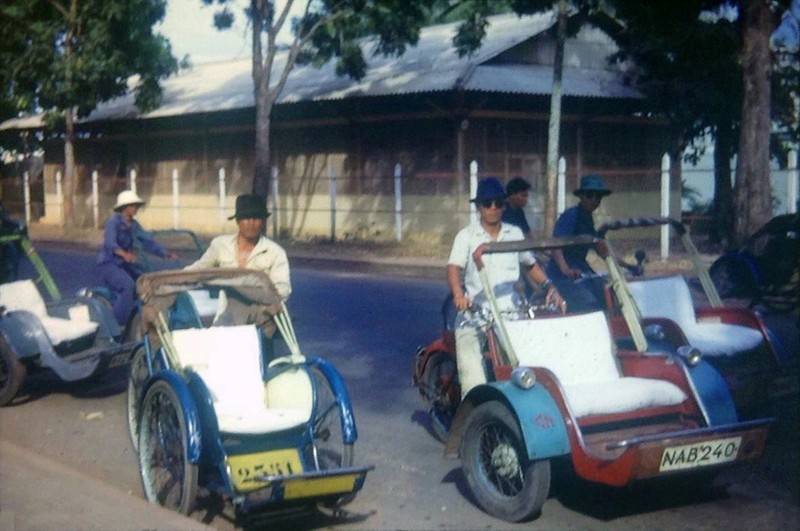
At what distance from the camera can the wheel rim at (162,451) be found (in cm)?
541

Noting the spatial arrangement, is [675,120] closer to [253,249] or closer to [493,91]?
[493,91]

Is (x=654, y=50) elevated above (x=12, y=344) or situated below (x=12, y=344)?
above

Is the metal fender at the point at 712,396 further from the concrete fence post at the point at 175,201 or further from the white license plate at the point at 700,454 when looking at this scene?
the concrete fence post at the point at 175,201

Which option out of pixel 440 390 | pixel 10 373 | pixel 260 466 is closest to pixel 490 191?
pixel 440 390

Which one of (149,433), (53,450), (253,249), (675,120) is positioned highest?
(675,120)

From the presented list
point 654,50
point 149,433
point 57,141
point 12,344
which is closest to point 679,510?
point 149,433

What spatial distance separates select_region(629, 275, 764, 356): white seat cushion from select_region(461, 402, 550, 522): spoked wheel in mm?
2134

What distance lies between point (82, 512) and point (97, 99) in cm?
2461

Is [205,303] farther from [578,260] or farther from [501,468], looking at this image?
[501,468]

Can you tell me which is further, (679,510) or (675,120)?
(675,120)

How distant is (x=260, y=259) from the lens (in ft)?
21.5

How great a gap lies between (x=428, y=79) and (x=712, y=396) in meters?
18.4

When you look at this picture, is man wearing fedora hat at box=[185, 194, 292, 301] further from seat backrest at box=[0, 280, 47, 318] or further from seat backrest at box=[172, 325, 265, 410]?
seat backrest at box=[0, 280, 47, 318]

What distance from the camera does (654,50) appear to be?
23.7 metres
